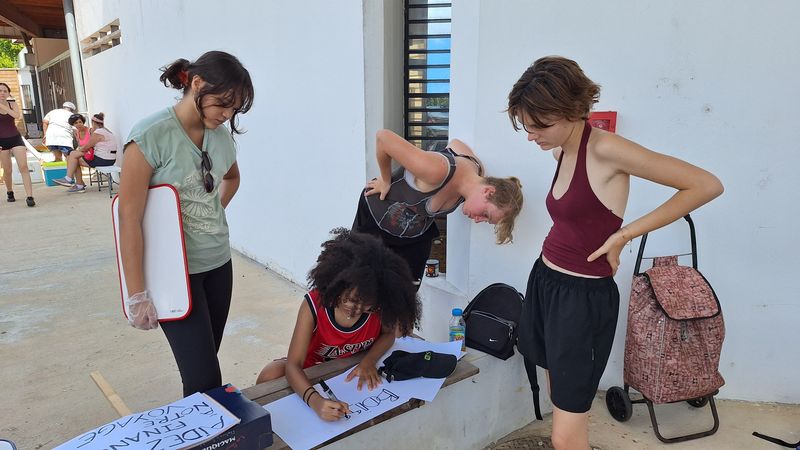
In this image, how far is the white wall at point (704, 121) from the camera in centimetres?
229

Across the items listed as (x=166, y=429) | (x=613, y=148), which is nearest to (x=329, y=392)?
(x=166, y=429)

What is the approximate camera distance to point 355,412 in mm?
1777

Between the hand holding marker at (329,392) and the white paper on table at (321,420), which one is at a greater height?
the hand holding marker at (329,392)

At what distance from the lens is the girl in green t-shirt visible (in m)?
1.56

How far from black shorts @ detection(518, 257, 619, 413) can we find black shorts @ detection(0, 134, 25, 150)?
8621 mm

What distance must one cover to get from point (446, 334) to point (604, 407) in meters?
0.96

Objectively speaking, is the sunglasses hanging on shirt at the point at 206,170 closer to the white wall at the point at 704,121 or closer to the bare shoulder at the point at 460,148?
the bare shoulder at the point at 460,148

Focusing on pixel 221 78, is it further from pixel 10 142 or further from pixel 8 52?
pixel 8 52

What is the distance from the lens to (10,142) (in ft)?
25.0

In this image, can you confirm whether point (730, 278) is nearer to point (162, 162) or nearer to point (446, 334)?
point (446, 334)

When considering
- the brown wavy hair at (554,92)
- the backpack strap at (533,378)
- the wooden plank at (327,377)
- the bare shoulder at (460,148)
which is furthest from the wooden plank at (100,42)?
the brown wavy hair at (554,92)

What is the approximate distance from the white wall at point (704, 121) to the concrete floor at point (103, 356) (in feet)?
1.08

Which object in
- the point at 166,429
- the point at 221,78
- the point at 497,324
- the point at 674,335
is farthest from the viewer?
the point at 497,324

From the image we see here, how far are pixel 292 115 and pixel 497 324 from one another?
2722mm
